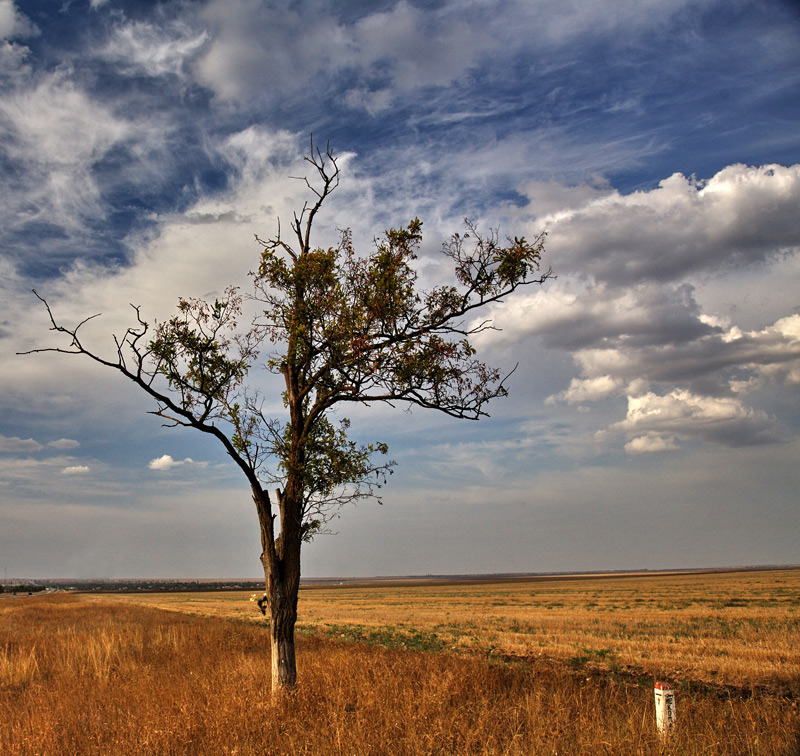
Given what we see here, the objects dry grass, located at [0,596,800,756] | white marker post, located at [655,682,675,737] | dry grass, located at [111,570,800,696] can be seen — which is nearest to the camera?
white marker post, located at [655,682,675,737]

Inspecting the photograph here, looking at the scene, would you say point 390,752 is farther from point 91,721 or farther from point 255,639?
point 255,639

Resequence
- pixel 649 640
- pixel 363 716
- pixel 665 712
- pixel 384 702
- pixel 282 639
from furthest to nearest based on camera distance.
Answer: pixel 649 640
pixel 282 639
pixel 384 702
pixel 363 716
pixel 665 712

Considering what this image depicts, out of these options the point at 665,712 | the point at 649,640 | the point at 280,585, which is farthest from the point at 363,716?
the point at 649,640

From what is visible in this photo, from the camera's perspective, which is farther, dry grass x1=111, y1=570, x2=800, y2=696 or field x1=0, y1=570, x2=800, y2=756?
dry grass x1=111, y1=570, x2=800, y2=696

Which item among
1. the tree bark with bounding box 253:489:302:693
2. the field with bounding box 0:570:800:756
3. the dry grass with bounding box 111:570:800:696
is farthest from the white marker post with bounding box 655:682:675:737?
the dry grass with bounding box 111:570:800:696

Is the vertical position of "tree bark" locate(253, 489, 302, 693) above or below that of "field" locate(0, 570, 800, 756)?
above

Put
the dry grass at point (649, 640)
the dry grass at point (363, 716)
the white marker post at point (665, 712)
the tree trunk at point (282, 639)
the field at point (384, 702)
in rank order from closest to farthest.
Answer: the white marker post at point (665, 712) < the dry grass at point (363, 716) < the field at point (384, 702) < the tree trunk at point (282, 639) < the dry grass at point (649, 640)

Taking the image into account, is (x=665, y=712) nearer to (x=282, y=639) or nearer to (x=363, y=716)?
(x=363, y=716)

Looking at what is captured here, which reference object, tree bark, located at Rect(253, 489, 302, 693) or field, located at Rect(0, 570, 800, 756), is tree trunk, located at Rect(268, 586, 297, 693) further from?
field, located at Rect(0, 570, 800, 756)

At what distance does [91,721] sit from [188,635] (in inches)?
568

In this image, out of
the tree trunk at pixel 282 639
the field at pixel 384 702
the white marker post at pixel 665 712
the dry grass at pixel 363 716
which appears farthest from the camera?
the tree trunk at pixel 282 639

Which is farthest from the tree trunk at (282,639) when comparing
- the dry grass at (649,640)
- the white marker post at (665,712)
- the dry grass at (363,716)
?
the dry grass at (649,640)

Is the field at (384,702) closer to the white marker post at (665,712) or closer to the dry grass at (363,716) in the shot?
the dry grass at (363,716)

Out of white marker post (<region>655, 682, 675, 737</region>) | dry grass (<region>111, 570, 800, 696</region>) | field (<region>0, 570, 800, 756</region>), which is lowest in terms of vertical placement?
dry grass (<region>111, 570, 800, 696</region>)
